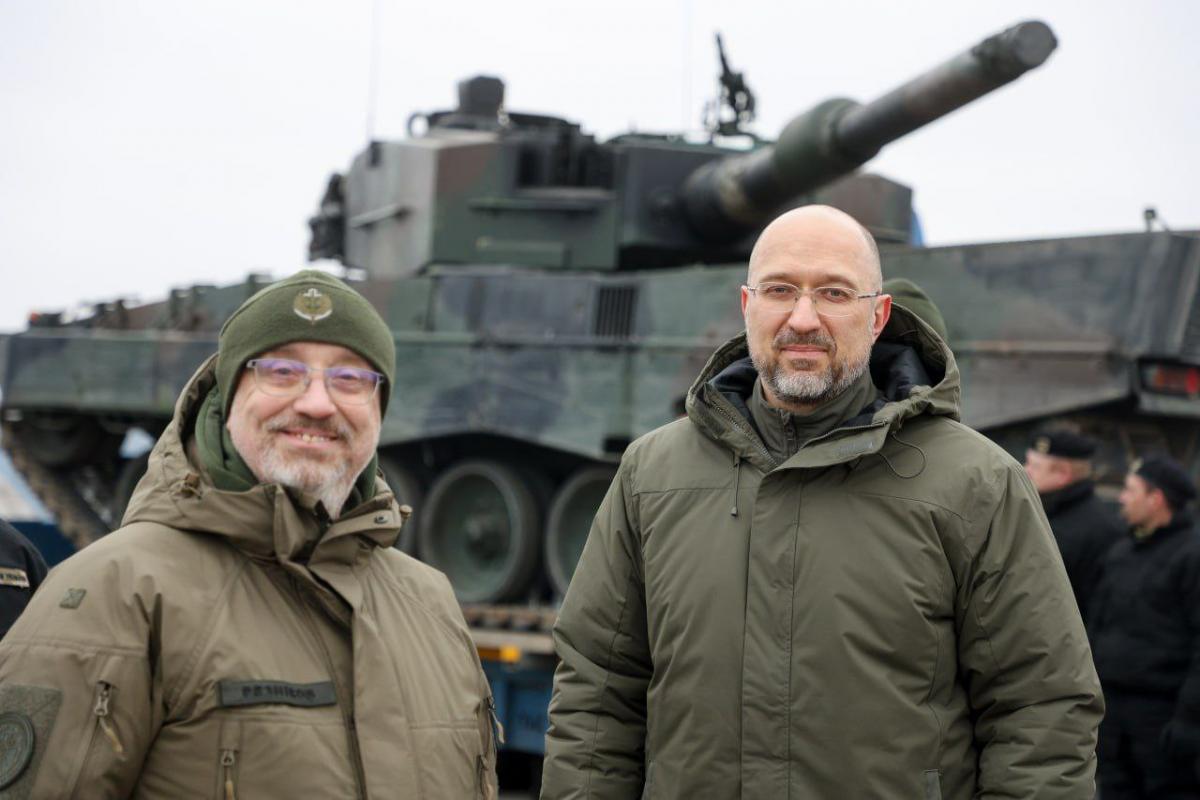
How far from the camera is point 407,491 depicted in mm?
10984

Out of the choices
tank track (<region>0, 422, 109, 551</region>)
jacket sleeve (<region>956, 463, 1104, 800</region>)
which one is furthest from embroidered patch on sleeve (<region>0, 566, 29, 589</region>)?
tank track (<region>0, 422, 109, 551</region>)

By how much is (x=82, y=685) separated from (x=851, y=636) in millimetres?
1250

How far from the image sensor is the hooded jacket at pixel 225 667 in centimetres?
221

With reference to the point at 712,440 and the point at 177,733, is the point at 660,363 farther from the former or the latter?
the point at 177,733

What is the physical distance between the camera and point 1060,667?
8.82 feet

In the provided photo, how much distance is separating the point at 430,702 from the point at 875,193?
9486 mm

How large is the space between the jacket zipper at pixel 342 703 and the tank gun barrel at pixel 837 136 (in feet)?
18.2

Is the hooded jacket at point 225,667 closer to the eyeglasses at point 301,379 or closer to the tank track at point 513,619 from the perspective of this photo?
the eyeglasses at point 301,379

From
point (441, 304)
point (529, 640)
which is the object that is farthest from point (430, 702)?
point (441, 304)

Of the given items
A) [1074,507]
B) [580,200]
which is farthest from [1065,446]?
[580,200]

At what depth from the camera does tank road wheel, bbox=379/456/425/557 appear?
10898 millimetres

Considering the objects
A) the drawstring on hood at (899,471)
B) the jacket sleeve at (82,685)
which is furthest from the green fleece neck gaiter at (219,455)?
the drawstring on hood at (899,471)

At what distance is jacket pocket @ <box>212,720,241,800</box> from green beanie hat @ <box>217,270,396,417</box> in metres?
0.57

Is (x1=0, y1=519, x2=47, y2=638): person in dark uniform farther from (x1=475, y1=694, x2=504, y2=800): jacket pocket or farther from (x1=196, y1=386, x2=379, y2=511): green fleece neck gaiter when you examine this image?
(x1=475, y1=694, x2=504, y2=800): jacket pocket
